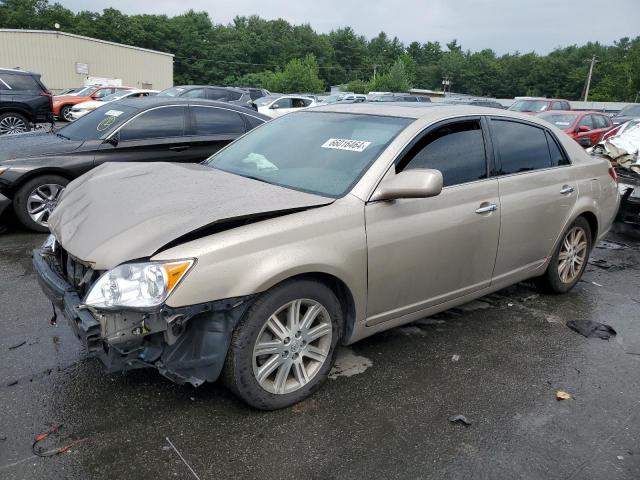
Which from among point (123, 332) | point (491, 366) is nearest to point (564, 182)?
point (491, 366)

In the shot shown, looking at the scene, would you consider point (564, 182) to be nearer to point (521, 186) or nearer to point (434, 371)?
point (521, 186)

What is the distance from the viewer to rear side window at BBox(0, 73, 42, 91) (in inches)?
555

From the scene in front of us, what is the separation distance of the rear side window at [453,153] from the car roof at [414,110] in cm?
10

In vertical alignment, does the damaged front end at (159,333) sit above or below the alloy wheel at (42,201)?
above

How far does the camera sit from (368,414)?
3.07 m

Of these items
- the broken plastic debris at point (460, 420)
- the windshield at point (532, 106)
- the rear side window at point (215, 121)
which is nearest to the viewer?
the broken plastic debris at point (460, 420)

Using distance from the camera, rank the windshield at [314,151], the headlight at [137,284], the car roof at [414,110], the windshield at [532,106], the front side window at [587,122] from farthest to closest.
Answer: the windshield at [532,106], the front side window at [587,122], the car roof at [414,110], the windshield at [314,151], the headlight at [137,284]

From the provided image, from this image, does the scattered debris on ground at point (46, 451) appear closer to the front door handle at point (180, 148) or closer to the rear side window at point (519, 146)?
the rear side window at point (519, 146)

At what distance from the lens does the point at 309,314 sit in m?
3.04

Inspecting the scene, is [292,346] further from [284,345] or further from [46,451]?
[46,451]

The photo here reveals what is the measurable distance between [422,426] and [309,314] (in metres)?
0.87

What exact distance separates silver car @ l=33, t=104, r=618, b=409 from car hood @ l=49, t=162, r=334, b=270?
1 cm

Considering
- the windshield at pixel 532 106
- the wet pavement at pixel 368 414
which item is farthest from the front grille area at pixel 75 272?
the windshield at pixel 532 106

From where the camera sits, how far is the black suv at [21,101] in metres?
14.0
